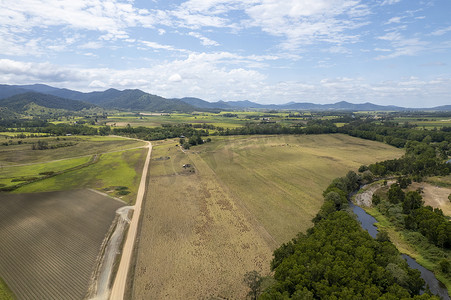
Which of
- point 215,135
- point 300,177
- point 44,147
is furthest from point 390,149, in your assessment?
point 44,147

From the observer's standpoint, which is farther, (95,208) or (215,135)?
(215,135)

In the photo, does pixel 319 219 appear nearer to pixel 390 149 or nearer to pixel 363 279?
pixel 363 279

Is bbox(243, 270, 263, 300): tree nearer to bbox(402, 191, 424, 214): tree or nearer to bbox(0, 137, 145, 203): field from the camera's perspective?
bbox(0, 137, 145, 203): field

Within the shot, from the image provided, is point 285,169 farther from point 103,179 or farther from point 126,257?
point 103,179

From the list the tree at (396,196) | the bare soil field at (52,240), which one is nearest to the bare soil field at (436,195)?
the tree at (396,196)

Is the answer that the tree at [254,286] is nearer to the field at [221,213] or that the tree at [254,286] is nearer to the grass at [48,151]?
the field at [221,213]
